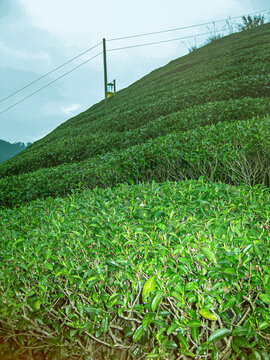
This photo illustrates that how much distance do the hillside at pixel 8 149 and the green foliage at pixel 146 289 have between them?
134210 millimetres

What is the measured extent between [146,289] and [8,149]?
144945 mm

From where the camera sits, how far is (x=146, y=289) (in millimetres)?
1425

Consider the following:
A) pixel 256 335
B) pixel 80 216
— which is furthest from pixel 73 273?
pixel 256 335

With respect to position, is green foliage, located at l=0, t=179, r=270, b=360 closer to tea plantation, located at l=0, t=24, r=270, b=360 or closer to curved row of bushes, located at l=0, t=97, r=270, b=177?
tea plantation, located at l=0, t=24, r=270, b=360

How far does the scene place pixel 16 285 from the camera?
6.38 ft

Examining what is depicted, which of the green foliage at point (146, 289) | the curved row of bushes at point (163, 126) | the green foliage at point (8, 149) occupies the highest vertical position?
the green foliage at point (8, 149)

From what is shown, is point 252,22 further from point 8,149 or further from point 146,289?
point 8,149

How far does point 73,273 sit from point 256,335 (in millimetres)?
1151

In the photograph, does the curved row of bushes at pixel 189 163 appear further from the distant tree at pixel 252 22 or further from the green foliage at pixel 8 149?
the green foliage at pixel 8 149

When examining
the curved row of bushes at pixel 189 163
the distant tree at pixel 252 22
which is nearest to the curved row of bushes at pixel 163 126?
the curved row of bushes at pixel 189 163

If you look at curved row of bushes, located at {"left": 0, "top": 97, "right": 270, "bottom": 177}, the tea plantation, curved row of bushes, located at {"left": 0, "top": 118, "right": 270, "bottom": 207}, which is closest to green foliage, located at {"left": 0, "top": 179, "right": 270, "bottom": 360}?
the tea plantation

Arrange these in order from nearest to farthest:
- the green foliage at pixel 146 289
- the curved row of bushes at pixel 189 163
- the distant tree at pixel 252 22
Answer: the green foliage at pixel 146 289 → the curved row of bushes at pixel 189 163 → the distant tree at pixel 252 22

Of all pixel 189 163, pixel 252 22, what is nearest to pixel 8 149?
pixel 252 22

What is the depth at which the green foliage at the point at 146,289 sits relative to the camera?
1494 mm
